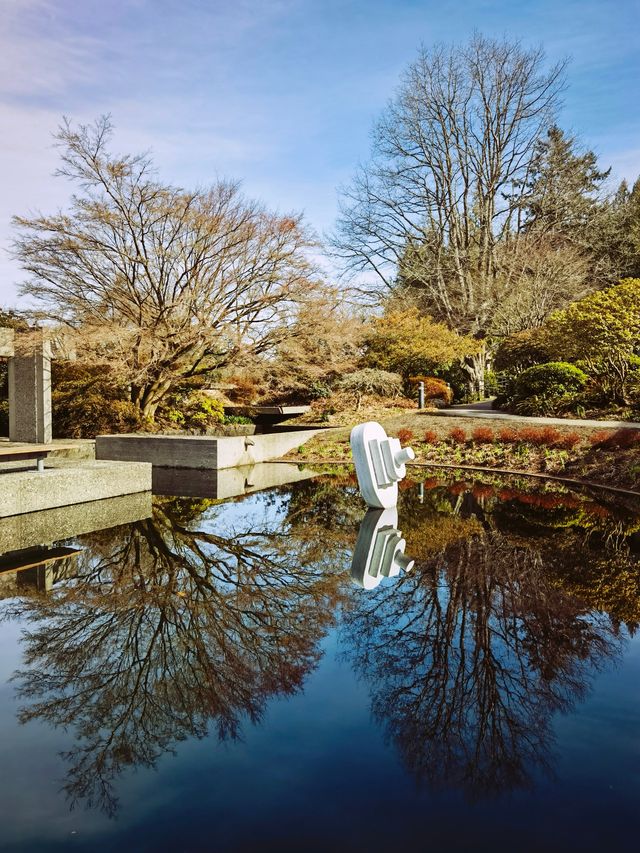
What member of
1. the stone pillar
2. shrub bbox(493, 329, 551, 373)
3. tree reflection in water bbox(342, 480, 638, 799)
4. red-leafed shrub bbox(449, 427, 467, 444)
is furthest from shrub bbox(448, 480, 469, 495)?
shrub bbox(493, 329, 551, 373)

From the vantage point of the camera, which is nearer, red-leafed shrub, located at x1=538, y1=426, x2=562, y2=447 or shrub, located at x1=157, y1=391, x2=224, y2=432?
red-leafed shrub, located at x1=538, y1=426, x2=562, y2=447

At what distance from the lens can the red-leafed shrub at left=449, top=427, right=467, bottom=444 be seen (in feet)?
48.9

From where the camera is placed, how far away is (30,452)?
36.1 feet

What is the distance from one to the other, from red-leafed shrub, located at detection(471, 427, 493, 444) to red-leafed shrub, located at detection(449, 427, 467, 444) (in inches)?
10.0

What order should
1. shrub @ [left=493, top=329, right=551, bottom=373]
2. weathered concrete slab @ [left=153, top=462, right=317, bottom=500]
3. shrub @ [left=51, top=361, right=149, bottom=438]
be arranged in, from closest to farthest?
weathered concrete slab @ [left=153, top=462, right=317, bottom=500], shrub @ [left=51, top=361, right=149, bottom=438], shrub @ [left=493, top=329, right=551, bottom=373]

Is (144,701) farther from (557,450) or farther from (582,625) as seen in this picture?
(557,450)

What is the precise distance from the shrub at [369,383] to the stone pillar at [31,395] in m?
9.13

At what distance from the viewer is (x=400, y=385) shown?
2144 cm

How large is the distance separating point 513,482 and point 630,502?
2.24m

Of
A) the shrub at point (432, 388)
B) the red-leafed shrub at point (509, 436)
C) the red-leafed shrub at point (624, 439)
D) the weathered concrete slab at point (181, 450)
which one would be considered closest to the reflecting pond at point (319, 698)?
the red-leafed shrub at point (624, 439)

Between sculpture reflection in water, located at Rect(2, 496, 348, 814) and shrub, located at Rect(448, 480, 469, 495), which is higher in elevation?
shrub, located at Rect(448, 480, 469, 495)

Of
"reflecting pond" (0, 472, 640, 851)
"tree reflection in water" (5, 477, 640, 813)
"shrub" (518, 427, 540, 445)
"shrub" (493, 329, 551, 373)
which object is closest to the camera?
"reflecting pond" (0, 472, 640, 851)

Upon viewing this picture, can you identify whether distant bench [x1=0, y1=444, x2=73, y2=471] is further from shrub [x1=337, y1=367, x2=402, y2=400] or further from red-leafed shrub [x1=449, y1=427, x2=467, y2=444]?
shrub [x1=337, y1=367, x2=402, y2=400]

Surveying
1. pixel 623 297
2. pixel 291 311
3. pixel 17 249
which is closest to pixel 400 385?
pixel 291 311
